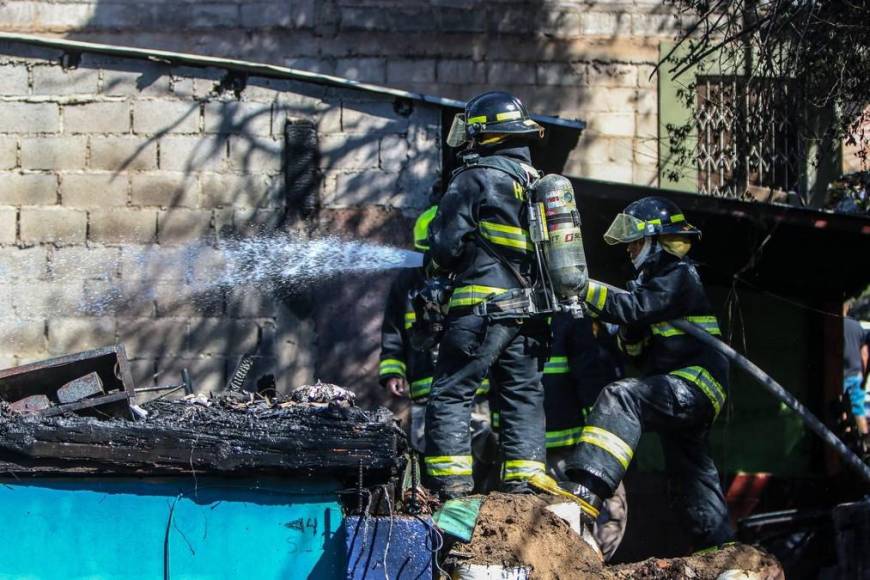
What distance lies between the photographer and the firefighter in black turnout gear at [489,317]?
5.19m

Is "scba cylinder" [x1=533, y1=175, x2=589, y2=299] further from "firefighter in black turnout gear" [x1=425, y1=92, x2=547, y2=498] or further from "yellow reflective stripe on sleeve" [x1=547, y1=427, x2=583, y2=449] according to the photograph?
"yellow reflective stripe on sleeve" [x1=547, y1=427, x2=583, y2=449]

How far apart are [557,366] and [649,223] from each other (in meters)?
1.03

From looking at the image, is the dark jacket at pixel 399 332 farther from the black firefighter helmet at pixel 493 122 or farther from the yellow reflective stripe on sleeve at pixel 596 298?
the yellow reflective stripe on sleeve at pixel 596 298

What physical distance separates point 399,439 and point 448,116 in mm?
3545

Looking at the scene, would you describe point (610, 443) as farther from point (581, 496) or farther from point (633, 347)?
point (633, 347)

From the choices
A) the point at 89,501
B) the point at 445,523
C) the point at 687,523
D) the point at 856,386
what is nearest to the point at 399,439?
the point at 445,523

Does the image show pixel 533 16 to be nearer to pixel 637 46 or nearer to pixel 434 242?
pixel 637 46

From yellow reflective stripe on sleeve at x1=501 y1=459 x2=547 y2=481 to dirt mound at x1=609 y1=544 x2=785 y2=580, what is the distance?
28.9 inches

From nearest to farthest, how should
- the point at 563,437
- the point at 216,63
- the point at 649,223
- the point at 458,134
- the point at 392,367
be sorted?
the point at 458,134 → the point at 649,223 → the point at 563,437 → the point at 392,367 → the point at 216,63

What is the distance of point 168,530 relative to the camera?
405 centimetres

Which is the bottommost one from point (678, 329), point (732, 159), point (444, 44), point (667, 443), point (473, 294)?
point (667, 443)

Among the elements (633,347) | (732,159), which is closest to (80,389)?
(633,347)

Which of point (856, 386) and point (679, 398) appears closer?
point (679, 398)

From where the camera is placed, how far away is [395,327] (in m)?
6.68
